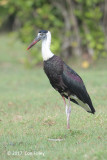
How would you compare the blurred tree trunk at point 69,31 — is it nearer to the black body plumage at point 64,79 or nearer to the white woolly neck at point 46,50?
the white woolly neck at point 46,50

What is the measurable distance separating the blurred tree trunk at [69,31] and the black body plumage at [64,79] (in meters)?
10.5

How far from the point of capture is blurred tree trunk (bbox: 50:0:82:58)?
17.5m

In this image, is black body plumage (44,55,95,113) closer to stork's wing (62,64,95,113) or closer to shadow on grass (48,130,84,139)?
stork's wing (62,64,95,113)

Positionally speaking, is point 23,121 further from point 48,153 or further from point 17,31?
point 17,31

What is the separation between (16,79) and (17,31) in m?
4.10

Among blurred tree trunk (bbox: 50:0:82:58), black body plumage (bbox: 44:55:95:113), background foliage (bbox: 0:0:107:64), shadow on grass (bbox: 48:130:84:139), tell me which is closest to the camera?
shadow on grass (bbox: 48:130:84:139)

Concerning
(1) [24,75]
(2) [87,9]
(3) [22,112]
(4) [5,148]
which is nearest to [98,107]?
(3) [22,112]

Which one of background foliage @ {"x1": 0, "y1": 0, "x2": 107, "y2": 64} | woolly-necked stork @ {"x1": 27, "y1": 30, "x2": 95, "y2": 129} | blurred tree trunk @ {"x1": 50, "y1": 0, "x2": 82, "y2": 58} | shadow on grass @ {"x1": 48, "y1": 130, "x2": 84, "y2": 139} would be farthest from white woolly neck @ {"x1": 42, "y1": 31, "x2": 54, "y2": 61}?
blurred tree trunk @ {"x1": 50, "y1": 0, "x2": 82, "y2": 58}

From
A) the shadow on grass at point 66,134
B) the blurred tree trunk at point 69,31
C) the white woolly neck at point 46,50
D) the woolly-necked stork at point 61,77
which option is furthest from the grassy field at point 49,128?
the blurred tree trunk at point 69,31

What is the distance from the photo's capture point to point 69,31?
59.1 feet

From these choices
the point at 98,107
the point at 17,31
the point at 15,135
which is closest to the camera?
the point at 15,135

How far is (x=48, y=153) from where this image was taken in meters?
5.66

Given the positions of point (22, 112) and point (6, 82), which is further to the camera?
point (6, 82)

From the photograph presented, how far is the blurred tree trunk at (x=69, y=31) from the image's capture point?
17.5 m
